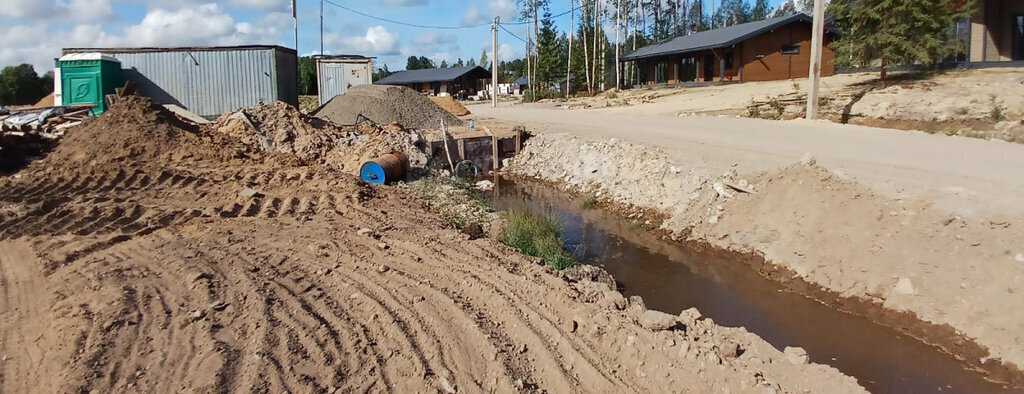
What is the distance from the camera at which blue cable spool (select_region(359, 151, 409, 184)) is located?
49.0 ft

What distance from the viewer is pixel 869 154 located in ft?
43.1

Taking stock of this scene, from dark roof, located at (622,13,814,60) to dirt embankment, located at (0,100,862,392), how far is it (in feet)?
97.5

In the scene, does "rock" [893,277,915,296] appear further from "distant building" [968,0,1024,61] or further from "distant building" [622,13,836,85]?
"distant building" [622,13,836,85]

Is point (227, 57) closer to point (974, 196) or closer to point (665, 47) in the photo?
point (974, 196)

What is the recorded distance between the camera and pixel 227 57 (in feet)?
80.0

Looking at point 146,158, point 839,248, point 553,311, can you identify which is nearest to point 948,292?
point 839,248

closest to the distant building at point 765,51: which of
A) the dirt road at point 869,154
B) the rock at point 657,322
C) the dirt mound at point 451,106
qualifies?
the dirt mound at point 451,106

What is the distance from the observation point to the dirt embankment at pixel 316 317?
5270 mm

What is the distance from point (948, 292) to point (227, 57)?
23.0m

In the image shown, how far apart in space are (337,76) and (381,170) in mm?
16439

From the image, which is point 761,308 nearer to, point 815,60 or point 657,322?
point 657,322

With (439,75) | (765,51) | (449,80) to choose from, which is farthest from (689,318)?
(439,75)

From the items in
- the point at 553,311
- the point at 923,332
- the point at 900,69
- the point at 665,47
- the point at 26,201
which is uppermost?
the point at 665,47

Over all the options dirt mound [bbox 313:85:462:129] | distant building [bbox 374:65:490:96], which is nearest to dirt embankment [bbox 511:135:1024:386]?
dirt mound [bbox 313:85:462:129]
